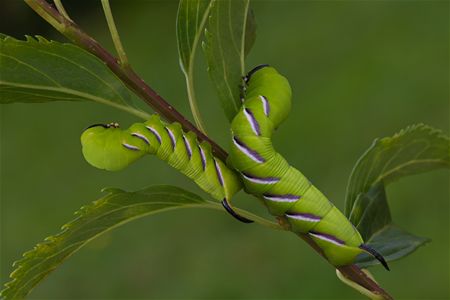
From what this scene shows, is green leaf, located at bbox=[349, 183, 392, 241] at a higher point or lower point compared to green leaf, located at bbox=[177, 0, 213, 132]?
lower

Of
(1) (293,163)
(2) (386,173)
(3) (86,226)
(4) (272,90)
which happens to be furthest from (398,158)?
(1) (293,163)

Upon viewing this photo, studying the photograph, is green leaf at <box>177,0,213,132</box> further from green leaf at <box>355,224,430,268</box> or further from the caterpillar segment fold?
green leaf at <box>355,224,430,268</box>

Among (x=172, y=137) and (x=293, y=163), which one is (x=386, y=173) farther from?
(x=293, y=163)

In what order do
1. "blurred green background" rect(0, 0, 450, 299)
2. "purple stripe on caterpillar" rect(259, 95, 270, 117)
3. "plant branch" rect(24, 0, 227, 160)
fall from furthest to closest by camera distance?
"blurred green background" rect(0, 0, 450, 299) → "purple stripe on caterpillar" rect(259, 95, 270, 117) → "plant branch" rect(24, 0, 227, 160)

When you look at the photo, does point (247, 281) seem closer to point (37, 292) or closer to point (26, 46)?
point (37, 292)

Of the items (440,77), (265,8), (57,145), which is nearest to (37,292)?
(57,145)

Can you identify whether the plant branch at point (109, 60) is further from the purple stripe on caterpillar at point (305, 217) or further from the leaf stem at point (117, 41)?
the purple stripe on caterpillar at point (305, 217)

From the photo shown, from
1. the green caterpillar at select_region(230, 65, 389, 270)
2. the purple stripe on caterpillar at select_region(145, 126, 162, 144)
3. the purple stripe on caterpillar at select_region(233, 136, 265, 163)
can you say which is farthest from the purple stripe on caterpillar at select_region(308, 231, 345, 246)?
the purple stripe on caterpillar at select_region(145, 126, 162, 144)
